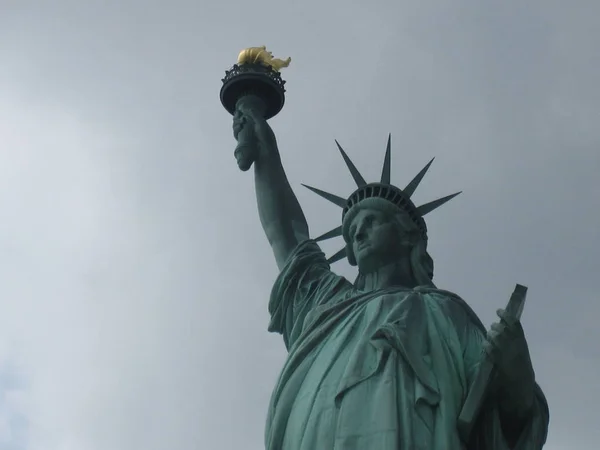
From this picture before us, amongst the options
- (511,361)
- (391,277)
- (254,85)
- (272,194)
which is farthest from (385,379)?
(254,85)

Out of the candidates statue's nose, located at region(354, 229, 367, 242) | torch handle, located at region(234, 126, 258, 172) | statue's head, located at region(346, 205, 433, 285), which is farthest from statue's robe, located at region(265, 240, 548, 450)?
torch handle, located at region(234, 126, 258, 172)

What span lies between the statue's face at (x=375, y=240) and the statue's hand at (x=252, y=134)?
1907 mm

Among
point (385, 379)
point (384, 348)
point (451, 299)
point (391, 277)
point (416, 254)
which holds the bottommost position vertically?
point (385, 379)

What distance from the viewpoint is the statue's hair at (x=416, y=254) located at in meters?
12.0

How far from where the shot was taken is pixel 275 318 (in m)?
12.4

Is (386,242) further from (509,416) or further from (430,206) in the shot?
(509,416)

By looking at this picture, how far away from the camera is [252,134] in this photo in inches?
540

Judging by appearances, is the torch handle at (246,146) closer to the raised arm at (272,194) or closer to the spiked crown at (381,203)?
the raised arm at (272,194)

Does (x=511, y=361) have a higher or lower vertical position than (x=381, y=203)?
lower

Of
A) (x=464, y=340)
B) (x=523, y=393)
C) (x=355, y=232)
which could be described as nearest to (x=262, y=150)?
(x=355, y=232)

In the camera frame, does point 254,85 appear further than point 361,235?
Yes

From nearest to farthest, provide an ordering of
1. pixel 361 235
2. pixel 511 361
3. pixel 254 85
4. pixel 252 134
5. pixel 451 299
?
pixel 511 361 → pixel 451 299 → pixel 361 235 → pixel 252 134 → pixel 254 85

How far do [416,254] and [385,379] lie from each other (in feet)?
7.64

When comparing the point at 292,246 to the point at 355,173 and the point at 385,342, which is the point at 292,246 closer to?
the point at 355,173
